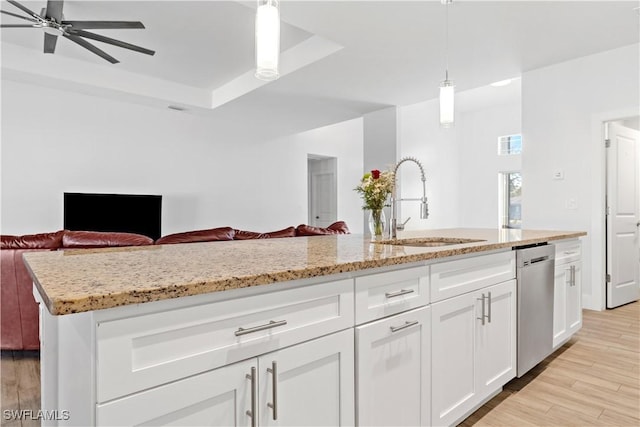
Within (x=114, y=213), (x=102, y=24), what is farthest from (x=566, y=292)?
Result: (x=114, y=213)

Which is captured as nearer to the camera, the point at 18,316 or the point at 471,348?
the point at 471,348

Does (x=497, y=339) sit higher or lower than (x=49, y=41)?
lower

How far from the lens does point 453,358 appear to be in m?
1.63

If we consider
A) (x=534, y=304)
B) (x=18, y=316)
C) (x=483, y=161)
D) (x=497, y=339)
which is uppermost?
(x=483, y=161)

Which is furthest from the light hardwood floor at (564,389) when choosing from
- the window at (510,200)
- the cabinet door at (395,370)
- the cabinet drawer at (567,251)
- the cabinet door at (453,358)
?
the window at (510,200)

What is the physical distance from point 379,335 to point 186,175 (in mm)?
5273

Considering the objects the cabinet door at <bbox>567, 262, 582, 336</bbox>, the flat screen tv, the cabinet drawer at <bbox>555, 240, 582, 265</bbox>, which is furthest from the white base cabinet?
the flat screen tv

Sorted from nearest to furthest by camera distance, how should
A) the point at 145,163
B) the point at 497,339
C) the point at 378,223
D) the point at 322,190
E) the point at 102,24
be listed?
the point at 497,339 → the point at 378,223 → the point at 102,24 → the point at 145,163 → the point at 322,190

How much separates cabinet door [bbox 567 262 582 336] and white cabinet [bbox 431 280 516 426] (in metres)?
0.95

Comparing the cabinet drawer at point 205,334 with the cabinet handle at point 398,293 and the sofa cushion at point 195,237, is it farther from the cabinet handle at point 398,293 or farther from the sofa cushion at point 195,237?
the sofa cushion at point 195,237


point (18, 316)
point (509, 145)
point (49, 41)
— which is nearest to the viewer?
point (18, 316)

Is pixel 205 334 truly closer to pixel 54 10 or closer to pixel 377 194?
pixel 377 194

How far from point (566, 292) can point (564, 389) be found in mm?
762

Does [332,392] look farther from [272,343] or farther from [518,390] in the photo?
[518,390]
